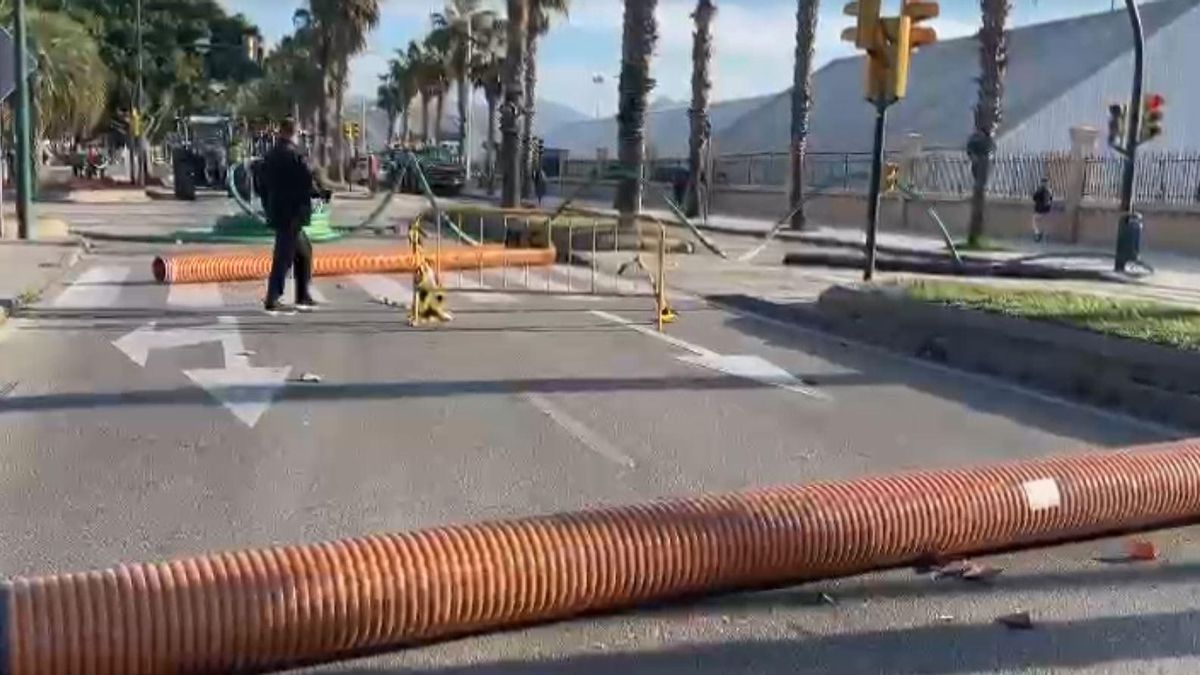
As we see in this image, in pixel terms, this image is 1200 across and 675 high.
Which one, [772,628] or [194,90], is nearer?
[772,628]

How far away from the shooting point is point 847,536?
5.46 metres

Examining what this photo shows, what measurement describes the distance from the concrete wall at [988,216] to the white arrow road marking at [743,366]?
2035cm

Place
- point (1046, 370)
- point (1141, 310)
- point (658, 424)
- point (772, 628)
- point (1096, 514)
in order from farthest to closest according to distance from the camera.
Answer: point (1141, 310) < point (1046, 370) < point (658, 424) < point (1096, 514) < point (772, 628)

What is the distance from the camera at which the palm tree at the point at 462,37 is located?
73.5 metres

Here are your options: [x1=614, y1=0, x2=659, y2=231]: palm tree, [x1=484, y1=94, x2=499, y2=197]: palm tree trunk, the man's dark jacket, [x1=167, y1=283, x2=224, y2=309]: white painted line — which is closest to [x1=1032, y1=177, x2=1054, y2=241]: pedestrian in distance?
[x1=614, y1=0, x2=659, y2=231]: palm tree

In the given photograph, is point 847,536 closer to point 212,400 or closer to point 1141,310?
point 212,400

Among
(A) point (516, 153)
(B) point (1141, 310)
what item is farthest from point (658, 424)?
(A) point (516, 153)

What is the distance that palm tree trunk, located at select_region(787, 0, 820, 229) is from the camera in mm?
35906

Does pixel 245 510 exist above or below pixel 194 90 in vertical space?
below

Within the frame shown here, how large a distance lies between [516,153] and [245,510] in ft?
90.3

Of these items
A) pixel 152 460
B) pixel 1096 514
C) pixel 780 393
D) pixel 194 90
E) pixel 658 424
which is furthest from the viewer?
pixel 194 90

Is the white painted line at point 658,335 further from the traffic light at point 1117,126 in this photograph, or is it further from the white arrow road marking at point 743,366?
the traffic light at point 1117,126

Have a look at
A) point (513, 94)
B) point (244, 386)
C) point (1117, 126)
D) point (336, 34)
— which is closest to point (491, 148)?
point (336, 34)

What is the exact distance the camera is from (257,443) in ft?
24.8
